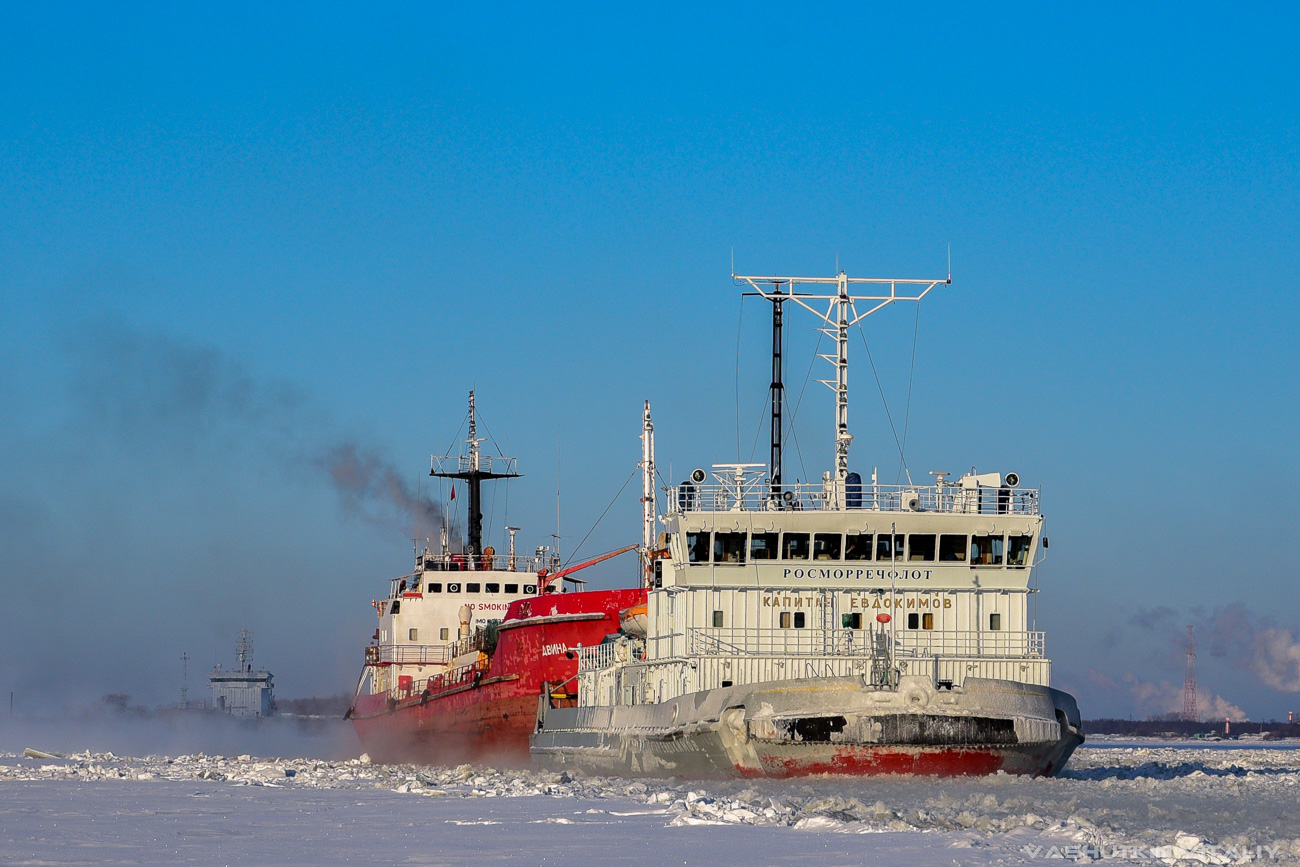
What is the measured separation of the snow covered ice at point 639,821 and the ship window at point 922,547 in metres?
5.28

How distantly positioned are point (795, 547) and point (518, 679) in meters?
13.8

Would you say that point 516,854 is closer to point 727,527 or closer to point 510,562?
point 727,527

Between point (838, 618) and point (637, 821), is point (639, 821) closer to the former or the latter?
point (637, 821)

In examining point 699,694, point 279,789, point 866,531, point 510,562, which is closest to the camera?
point 279,789

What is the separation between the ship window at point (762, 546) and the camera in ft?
102

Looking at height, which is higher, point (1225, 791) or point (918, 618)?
point (918, 618)

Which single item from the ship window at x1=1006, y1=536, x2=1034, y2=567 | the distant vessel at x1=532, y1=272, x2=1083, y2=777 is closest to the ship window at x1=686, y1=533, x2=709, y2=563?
the distant vessel at x1=532, y1=272, x2=1083, y2=777

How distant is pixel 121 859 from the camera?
15.2 metres

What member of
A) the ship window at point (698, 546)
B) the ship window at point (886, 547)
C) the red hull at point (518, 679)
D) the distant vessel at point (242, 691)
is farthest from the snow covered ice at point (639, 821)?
the distant vessel at point (242, 691)

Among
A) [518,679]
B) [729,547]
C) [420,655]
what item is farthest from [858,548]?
[420,655]

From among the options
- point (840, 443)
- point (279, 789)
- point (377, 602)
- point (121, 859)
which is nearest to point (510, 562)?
point (377, 602)

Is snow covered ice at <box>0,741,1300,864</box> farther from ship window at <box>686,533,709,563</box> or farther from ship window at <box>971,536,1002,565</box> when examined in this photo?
ship window at <box>971,536,1002,565</box>

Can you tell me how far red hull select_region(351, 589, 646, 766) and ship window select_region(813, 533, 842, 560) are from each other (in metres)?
8.53

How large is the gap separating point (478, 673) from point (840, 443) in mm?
16538
